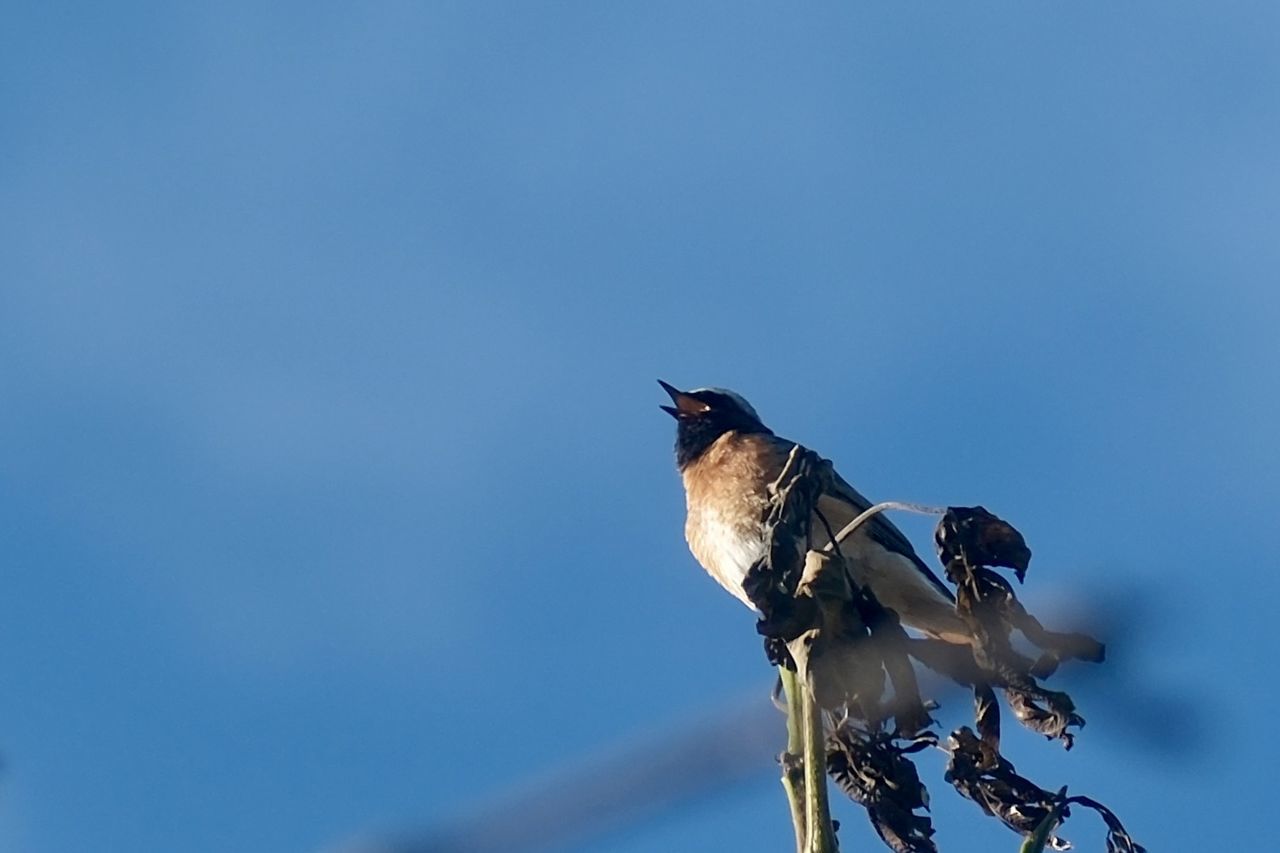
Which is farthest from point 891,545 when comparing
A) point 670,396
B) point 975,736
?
point 975,736

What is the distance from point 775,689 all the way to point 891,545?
13.2 ft

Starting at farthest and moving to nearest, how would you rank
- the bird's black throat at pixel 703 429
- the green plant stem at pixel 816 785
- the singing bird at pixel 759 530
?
the bird's black throat at pixel 703 429
the singing bird at pixel 759 530
the green plant stem at pixel 816 785

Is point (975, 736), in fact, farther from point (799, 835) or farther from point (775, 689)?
point (799, 835)

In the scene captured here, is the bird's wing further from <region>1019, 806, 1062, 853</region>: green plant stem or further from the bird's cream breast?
<region>1019, 806, 1062, 853</region>: green plant stem

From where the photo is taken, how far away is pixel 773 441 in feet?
27.3

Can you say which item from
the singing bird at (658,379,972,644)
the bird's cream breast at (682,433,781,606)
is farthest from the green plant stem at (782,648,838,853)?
the bird's cream breast at (682,433,781,606)

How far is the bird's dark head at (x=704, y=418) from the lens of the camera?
9148mm

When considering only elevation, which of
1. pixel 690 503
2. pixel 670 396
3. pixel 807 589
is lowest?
pixel 807 589

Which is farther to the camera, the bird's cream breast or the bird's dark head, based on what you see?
the bird's dark head

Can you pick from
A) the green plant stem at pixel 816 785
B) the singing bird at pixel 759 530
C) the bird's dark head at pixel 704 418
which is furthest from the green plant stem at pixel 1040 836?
the bird's dark head at pixel 704 418

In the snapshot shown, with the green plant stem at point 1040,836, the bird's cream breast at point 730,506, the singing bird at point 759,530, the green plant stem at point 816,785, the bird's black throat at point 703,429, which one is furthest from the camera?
the bird's black throat at point 703,429

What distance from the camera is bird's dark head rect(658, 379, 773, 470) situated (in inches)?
360

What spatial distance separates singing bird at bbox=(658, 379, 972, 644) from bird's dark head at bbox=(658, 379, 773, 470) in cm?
11

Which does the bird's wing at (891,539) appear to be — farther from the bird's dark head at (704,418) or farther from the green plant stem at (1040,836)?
the green plant stem at (1040,836)
